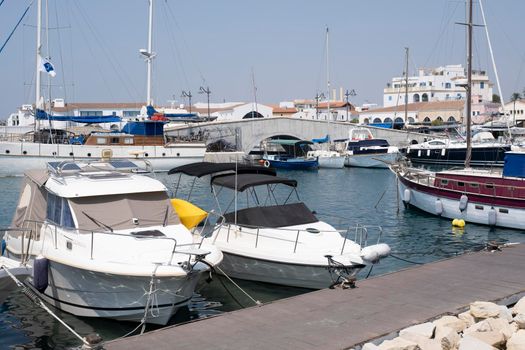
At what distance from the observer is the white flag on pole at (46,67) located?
1827 inches

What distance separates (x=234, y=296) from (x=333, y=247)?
115 inches

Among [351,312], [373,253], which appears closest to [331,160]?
[373,253]

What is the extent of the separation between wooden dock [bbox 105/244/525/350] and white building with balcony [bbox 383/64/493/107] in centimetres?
12257

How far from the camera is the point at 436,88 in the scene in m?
140

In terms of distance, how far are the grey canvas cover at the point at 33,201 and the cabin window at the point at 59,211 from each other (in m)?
0.67

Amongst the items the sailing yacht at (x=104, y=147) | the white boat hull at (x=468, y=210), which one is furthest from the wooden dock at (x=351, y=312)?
the sailing yacht at (x=104, y=147)

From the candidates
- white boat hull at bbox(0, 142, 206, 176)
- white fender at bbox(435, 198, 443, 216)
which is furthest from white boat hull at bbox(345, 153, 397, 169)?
white fender at bbox(435, 198, 443, 216)

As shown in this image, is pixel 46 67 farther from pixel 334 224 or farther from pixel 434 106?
pixel 434 106

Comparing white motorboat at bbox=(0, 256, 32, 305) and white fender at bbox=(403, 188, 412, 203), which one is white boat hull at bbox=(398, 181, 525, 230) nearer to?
white fender at bbox=(403, 188, 412, 203)

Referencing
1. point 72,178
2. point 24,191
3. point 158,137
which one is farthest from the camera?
point 158,137

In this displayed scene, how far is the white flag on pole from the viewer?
46.4 metres

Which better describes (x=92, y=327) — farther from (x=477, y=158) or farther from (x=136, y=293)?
(x=477, y=158)

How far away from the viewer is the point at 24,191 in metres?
17.4

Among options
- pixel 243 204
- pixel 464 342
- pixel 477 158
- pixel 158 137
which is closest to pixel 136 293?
pixel 464 342
